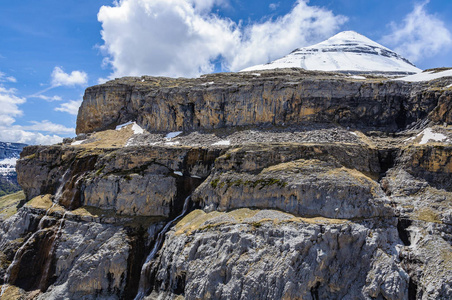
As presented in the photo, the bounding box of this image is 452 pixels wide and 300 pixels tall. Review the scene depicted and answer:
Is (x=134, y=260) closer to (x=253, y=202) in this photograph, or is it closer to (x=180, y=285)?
(x=180, y=285)

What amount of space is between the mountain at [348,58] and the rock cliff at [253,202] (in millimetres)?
54480

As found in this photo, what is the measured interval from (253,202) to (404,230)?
44.1 feet

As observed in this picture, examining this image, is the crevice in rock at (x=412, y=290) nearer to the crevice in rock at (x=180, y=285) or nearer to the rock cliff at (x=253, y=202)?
the rock cliff at (x=253, y=202)

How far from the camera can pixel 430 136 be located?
32.8 meters

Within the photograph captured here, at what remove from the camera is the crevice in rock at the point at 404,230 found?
2423cm

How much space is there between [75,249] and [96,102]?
31.5m

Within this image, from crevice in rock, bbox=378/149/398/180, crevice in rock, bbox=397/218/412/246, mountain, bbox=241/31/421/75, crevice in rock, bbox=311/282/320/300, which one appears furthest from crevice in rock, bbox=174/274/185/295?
mountain, bbox=241/31/421/75

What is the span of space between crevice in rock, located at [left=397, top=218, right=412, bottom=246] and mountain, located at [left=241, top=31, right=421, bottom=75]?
74354 millimetres

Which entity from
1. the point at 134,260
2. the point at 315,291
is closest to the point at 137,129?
the point at 134,260

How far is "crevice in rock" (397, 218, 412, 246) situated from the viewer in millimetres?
24234

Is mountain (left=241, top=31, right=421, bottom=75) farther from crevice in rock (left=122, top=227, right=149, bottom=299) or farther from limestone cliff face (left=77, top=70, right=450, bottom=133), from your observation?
crevice in rock (left=122, top=227, right=149, bottom=299)

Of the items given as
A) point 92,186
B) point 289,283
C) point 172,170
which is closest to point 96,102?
point 92,186

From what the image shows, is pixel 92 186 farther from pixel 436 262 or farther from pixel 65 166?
pixel 436 262

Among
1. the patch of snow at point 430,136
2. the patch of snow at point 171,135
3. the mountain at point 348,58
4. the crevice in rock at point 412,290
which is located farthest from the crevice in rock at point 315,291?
the mountain at point 348,58
